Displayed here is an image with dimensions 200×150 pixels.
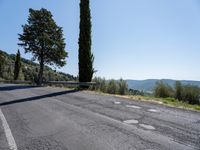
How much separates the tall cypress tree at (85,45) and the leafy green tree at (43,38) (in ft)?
43.6

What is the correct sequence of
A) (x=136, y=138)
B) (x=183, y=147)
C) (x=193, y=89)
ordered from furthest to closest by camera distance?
(x=193, y=89) → (x=136, y=138) → (x=183, y=147)

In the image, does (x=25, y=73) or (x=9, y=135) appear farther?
(x=25, y=73)

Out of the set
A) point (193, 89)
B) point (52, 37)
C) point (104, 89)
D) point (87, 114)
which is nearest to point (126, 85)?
point (104, 89)

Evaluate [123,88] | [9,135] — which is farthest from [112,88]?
[9,135]

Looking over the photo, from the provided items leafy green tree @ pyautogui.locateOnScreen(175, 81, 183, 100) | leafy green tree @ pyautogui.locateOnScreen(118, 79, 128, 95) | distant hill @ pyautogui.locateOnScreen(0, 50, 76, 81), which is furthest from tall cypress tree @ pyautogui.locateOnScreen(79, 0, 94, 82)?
distant hill @ pyautogui.locateOnScreen(0, 50, 76, 81)

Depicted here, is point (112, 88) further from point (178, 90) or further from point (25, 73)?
point (25, 73)

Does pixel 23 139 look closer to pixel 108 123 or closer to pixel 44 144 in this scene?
pixel 44 144

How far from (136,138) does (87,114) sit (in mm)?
2870

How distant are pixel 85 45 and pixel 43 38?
14004mm

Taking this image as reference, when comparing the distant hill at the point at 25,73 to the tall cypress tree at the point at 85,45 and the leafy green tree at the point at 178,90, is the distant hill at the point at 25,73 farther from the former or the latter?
the leafy green tree at the point at 178,90

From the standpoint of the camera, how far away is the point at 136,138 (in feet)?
15.1

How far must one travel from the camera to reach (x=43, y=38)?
31.7 meters

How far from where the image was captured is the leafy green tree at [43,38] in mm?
32312

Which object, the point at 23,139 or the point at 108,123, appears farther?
the point at 108,123
